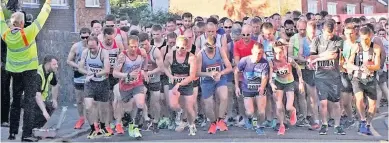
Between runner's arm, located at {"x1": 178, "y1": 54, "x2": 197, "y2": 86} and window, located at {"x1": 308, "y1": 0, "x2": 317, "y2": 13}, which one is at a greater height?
window, located at {"x1": 308, "y1": 0, "x2": 317, "y2": 13}

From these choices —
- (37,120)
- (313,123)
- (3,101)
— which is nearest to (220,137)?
(313,123)

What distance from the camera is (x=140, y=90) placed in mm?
10398

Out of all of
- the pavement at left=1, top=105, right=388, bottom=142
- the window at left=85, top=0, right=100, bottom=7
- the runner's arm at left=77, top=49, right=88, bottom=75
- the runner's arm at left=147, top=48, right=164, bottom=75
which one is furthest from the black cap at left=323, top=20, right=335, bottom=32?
the window at left=85, top=0, right=100, bottom=7

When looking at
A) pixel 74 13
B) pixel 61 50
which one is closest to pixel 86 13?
pixel 74 13

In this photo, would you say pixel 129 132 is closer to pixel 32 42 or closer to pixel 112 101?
pixel 112 101

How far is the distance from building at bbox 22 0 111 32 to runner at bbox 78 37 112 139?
18.8 m

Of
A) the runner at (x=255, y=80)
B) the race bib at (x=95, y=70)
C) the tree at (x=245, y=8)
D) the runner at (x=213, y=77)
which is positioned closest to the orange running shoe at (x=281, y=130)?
the runner at (x=255, y=80)

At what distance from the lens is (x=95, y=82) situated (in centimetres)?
1038

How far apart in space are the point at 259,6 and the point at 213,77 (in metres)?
29.6

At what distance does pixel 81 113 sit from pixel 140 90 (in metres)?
1.85

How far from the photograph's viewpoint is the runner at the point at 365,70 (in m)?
10.4

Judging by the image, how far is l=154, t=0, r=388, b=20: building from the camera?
39.5 m

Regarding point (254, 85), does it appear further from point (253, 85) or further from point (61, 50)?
point (61, 50)

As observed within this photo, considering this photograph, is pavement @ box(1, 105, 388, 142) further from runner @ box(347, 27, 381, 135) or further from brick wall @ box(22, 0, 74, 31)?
brick wall @ box(22, 0, 74, 31)
